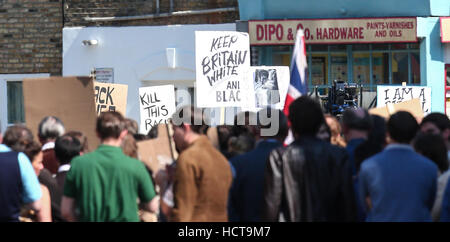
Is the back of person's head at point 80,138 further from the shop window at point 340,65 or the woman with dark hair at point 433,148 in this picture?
the shop window at point 340,65

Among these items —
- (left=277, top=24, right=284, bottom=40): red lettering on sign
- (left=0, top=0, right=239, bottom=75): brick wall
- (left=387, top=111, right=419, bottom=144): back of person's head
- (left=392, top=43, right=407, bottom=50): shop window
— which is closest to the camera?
(left=387, top=111, right=419, bottom=144): back of person's head

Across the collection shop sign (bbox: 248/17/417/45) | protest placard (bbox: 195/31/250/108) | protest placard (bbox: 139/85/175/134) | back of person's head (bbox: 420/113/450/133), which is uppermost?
shop sign (bbox: 248/17/417/45)

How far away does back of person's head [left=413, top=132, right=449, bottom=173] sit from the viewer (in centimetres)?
511

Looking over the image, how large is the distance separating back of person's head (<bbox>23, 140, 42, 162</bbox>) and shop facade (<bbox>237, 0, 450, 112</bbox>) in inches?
379

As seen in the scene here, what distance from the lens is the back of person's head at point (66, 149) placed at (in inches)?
225

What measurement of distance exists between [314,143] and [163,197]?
1.15 m

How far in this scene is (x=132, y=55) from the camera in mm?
15391

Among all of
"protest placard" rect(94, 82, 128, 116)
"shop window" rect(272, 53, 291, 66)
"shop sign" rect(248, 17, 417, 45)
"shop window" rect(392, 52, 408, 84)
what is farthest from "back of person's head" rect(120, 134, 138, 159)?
"shop window" rect(392, 52, 408, 84)

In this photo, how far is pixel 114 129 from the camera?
4.82 metres

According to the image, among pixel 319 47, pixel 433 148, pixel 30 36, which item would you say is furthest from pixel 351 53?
pixel 433 148

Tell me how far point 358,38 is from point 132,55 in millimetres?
4677

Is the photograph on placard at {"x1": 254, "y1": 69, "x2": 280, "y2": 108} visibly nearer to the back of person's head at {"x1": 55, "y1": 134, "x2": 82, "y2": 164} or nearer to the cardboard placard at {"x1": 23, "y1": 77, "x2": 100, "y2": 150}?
the cardboard placard at {"x1": 23, "y1": 77, "x2": 100, "y2": 150}
